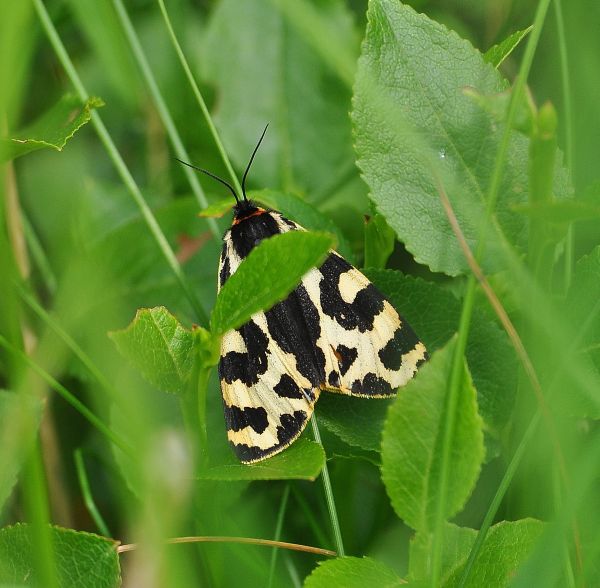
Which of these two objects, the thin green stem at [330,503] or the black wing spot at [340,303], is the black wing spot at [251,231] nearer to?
the black wing spot at [340,303]

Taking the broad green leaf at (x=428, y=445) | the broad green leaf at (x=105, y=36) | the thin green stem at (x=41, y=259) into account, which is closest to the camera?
the broad green leaf at (x=428, y=445)

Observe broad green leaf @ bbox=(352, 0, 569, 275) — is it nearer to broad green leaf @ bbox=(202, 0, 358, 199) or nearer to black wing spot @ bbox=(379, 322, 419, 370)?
black wing spot @ bbox=(379, 322, 419, 370)

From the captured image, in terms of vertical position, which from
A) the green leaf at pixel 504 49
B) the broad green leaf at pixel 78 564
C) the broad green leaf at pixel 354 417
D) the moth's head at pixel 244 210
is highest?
the green leaf at pixel 504 49

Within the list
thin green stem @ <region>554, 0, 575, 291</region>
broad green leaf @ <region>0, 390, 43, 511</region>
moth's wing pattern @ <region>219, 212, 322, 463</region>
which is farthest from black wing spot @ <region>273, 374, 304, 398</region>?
thin green stem @ <region>554, 0, 575, 291</region>

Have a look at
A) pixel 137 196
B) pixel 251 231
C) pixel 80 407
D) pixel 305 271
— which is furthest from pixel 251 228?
pixel 305 271

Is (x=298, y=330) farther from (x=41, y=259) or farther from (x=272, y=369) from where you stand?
(x=41, y=259)

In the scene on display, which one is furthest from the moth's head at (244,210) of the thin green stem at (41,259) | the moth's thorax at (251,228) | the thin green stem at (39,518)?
the thin green stem at (39,518)
